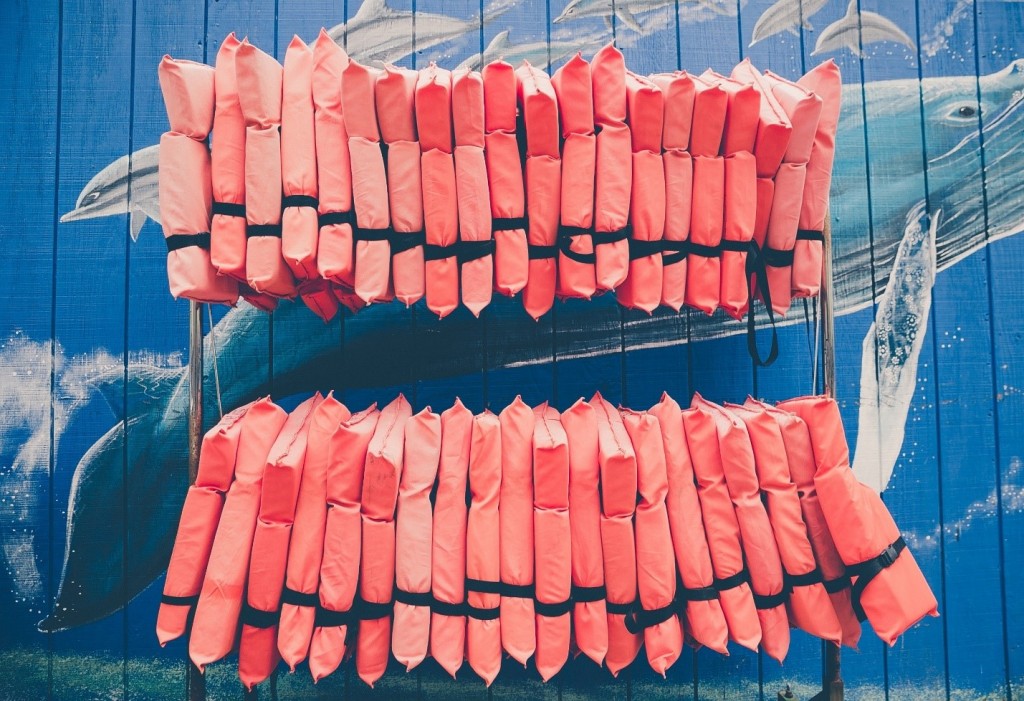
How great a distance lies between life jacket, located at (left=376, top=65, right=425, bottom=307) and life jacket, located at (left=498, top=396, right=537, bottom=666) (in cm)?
57

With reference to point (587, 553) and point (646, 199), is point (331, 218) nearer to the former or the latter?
point (646, 199)

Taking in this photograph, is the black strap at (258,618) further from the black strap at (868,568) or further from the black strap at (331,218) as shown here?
the black strap at (868,568)

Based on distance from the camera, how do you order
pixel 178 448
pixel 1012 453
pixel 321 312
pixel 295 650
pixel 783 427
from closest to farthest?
pixel 295 650 < pixel 783 427 < pixel 321 312 < pixel 178 448 < pixel 1012 453

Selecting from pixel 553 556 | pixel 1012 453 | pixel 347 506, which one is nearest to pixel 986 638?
pixel 1012 453

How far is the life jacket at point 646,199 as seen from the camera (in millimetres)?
2031

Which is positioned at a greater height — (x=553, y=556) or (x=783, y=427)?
(x=783, y=427)

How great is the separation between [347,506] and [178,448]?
1.37m

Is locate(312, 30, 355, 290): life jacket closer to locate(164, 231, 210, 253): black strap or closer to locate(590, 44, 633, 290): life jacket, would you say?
locate(164, 231, 210, 253): black strap

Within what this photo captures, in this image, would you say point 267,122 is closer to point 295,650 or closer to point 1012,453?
point 295,650

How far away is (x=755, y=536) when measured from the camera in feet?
6.76

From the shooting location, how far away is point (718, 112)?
6.69 ft

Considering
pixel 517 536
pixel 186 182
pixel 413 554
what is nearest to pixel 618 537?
pixel 517 536

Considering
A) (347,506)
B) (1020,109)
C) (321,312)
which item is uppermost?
(1020,109)

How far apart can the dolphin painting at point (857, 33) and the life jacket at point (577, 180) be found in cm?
173
